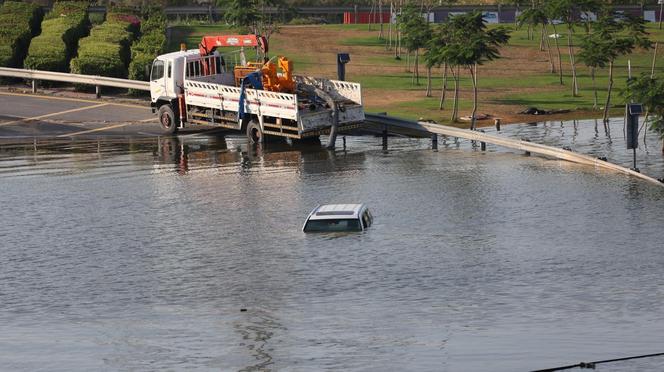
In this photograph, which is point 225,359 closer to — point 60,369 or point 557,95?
point 60,369

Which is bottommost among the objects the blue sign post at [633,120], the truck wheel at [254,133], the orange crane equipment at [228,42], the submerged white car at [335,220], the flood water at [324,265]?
the flood water at [324,265]

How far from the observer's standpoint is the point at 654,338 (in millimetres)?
29406

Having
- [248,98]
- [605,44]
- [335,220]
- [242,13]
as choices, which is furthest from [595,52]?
[335,220]

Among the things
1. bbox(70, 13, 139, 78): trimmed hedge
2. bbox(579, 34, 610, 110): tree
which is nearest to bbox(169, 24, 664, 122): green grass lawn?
bbox(579, 34, 610, 110): tree

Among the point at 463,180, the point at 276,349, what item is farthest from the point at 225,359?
the point at 463,180

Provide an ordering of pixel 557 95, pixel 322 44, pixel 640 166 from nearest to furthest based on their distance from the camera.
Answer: pixel 640 166 → pixel 557 95 → pixel 322 44

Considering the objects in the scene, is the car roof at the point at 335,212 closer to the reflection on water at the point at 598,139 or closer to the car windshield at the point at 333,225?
the car windshield at the point at 333,225

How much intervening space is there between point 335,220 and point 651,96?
23.0m

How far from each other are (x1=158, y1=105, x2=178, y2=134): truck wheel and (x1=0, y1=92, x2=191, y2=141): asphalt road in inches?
33.6

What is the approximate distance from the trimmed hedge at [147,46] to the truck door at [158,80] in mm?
358

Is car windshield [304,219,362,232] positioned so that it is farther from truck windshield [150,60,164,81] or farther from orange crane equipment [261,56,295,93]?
truck windshield [150,60,164,81]

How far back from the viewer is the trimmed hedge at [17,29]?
7956cm

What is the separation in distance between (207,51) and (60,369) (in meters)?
35.1

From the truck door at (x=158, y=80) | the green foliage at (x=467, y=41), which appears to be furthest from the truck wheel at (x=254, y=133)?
the green foliage at (x=467, y=41)
